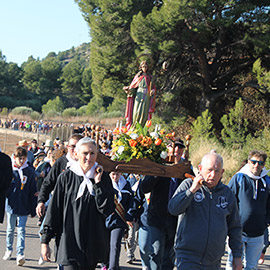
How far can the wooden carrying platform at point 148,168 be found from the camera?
5.31 m

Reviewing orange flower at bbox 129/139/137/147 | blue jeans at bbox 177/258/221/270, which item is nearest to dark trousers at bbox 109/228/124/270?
orange flower at bbox 129/139/137/147

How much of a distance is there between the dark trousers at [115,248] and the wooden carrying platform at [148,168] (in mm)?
1371

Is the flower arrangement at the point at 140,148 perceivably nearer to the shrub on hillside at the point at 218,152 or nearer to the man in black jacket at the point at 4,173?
the man in black jacket at the point at 4,173

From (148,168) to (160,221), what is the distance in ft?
2.23

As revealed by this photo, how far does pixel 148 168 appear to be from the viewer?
5.43 meters

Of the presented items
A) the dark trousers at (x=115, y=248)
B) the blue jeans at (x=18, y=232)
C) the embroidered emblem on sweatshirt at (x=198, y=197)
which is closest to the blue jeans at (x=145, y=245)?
the dark trousers at (x=115, y=248)

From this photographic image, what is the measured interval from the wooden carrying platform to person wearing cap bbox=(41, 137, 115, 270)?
3.68ft

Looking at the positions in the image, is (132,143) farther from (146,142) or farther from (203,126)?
(203,126)

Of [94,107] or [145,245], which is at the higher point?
[94,107]

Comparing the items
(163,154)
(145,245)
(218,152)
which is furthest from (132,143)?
(218,152)

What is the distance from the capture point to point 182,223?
4172mm

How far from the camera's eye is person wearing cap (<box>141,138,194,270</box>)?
548 centimetres

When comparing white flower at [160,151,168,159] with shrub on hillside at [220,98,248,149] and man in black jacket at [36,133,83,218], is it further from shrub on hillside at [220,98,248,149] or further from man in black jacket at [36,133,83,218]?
Answer: shrub on hillside at [220,98,248,149]

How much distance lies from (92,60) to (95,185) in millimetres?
25500
